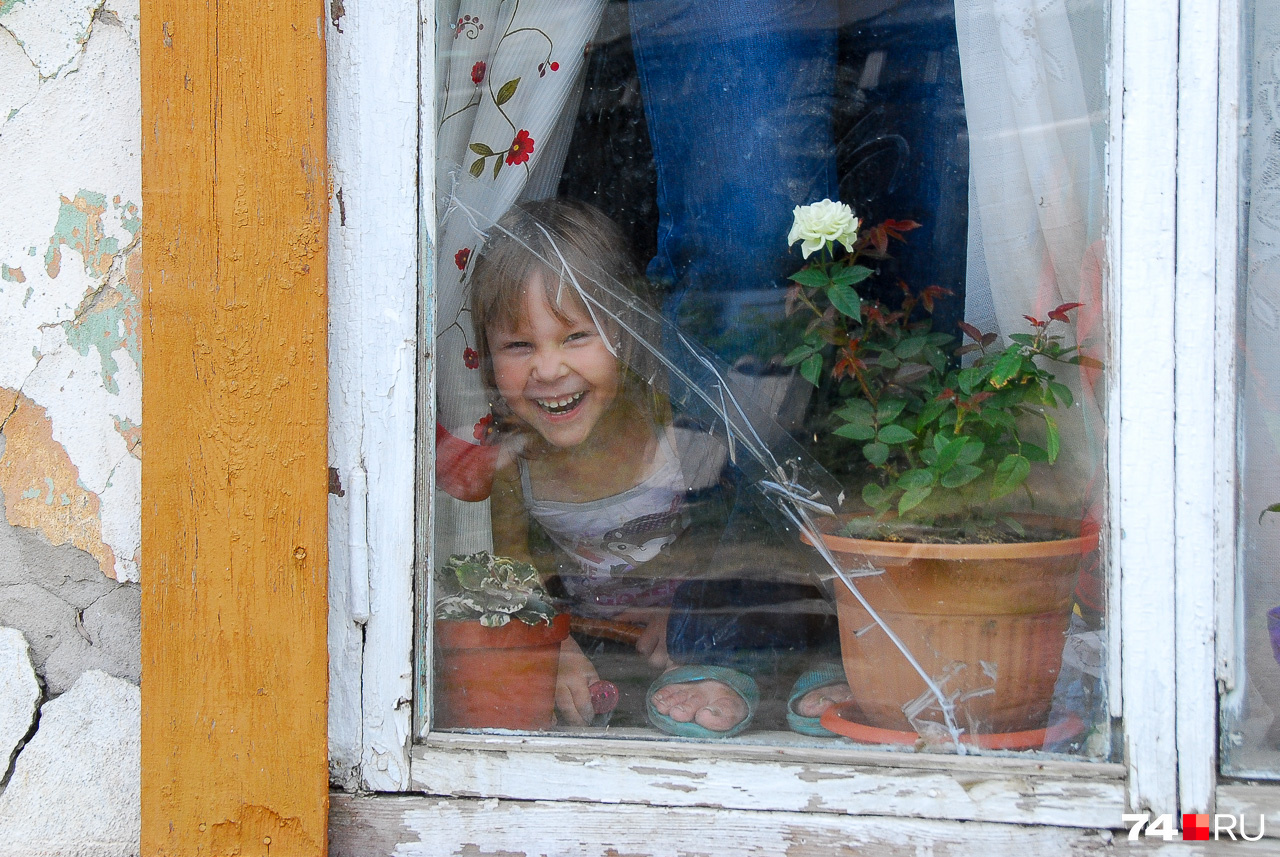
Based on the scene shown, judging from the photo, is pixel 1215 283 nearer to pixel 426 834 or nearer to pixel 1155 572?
pixel 1155 572

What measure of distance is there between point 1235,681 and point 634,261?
0.92 m

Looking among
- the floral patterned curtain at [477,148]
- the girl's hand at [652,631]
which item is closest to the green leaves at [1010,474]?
the girl's hand at [652,631]

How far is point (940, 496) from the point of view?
3.60 ft

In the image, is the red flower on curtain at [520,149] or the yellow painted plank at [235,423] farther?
the red flower on curtain at [520,149]

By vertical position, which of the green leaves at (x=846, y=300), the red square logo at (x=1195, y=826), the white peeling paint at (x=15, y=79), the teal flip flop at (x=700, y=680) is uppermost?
the white peeling paint at (x=15, y=79)

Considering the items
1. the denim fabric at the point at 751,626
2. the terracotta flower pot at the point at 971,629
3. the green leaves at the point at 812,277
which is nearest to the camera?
the terracotta flower pot at the point at 971,629

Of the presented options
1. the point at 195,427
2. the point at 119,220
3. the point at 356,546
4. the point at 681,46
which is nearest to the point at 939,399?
the point at 681,46

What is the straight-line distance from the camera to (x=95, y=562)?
3.40 ft

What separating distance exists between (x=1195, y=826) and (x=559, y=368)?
37.8 inches

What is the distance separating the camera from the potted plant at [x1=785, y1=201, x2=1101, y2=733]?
1.02 m

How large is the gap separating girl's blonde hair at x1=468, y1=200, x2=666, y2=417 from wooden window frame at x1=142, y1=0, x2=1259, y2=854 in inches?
11.5

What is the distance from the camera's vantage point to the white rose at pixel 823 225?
1190mm

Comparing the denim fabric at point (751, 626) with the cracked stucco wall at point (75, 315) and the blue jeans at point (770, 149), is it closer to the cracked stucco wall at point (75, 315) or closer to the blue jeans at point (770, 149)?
the blue jeans at point (770, 149)

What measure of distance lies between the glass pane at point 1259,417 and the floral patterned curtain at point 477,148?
87 centimetres
